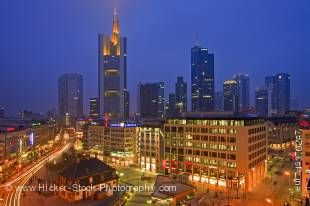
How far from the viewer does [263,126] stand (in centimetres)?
8206

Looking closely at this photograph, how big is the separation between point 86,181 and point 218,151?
1327 inches

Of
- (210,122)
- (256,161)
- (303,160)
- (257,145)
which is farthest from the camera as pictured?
(257,145)

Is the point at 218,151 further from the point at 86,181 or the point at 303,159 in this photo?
the point at 86,181

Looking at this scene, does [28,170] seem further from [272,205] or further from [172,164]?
[272,205]

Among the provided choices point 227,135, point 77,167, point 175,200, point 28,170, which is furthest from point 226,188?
point 28,170

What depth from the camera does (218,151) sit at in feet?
240

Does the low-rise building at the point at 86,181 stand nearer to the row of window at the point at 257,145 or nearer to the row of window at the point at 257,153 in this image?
the row of window at the point at 257,153

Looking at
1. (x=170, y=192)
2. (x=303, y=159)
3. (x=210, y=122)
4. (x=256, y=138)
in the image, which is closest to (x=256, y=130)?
(x=256, y=138)

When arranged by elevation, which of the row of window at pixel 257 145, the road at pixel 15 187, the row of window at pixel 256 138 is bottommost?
the road at pixel 15 187

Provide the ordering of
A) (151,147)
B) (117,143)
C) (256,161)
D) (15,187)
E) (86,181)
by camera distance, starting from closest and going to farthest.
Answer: (86,181) → (15,187) → (256,161) → (151,147) → (117,143)

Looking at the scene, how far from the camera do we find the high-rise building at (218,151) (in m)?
69.4

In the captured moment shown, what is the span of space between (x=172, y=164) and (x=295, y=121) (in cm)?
9156

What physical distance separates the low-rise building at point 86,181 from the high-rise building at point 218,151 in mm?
22803

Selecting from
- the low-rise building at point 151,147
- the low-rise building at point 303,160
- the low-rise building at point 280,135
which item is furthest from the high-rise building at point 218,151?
the low-rise building at point 280,135
